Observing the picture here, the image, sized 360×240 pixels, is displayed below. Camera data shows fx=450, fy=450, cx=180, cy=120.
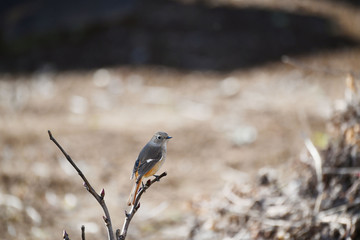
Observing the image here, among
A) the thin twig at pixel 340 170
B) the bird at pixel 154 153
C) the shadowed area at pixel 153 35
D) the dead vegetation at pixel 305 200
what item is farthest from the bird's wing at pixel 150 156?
the shadowed area at pixel 153 35

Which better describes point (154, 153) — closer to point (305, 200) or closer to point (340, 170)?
point (305, 200)

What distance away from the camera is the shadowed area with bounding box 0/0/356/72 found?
6.98 m

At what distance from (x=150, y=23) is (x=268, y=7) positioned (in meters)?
2.11

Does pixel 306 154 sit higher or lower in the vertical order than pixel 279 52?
lower

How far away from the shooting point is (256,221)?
2775 millimetres

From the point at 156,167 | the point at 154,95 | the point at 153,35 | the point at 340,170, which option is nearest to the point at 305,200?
the point at 340,170

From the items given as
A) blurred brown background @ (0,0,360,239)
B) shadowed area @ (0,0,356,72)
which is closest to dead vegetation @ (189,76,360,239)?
blurred brown background @ (0,0,360,239)

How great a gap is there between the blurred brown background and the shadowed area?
24 millimetres

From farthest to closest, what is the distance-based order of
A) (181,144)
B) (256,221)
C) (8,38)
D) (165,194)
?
(8,38)
(181,144)
(165,194)
(256,221)

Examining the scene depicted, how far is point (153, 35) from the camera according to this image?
290 inches

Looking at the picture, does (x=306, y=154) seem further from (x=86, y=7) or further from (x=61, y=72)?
(x=86, y=7)

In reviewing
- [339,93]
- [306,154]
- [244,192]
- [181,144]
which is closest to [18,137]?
[181,144]

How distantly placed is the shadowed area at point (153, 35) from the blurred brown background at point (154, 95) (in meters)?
0.02

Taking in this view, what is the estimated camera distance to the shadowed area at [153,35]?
6977 millimetres
